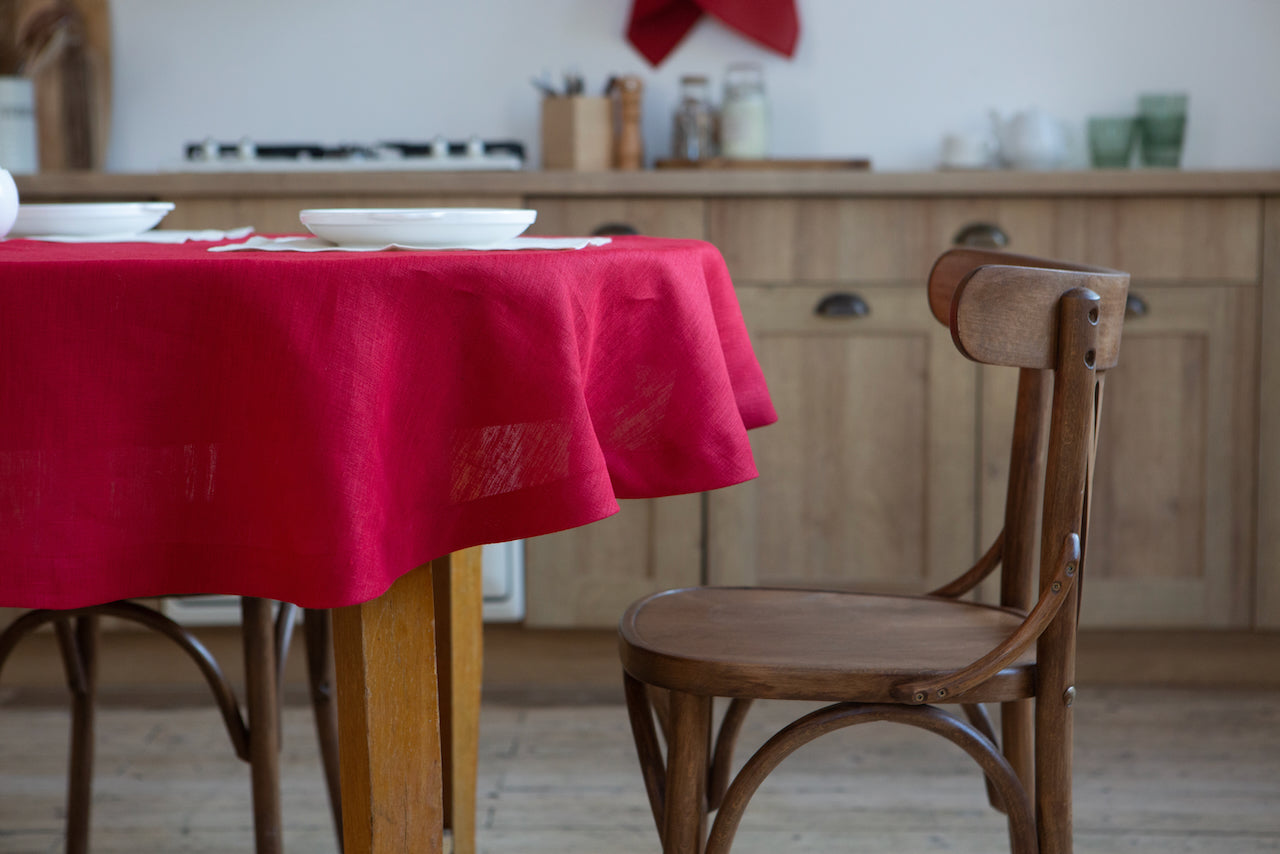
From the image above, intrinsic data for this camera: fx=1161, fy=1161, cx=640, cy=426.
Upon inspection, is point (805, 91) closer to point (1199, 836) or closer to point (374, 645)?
point (1199, 836)

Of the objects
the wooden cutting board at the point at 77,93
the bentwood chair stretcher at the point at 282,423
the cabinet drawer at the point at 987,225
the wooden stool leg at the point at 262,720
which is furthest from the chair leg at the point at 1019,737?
the wooden cutting board at the point at 77,93

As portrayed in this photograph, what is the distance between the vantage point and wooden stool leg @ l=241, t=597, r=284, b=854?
1321 mm

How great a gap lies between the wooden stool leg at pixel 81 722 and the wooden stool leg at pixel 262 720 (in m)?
0.25

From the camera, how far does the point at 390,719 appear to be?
888 millimetres

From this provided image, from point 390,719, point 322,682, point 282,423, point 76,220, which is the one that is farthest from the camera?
point 322,682

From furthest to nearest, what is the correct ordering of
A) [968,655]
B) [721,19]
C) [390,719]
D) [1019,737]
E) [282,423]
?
[721,19] → [1019,737] → [968,655] → [390,719] → [282,423]

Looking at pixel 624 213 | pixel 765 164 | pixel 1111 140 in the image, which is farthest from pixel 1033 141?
pixel 624 213

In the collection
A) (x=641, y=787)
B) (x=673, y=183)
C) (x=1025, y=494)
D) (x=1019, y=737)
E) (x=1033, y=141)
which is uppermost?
(x=1033, y=141)

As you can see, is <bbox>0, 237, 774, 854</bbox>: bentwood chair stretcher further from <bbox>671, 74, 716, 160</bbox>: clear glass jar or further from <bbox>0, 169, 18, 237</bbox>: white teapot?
<bbox>671, 74, 716, 160</bbox>: clear glass jar

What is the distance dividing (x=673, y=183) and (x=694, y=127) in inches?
19.6

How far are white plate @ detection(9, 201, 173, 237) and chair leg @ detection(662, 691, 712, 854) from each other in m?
0.81

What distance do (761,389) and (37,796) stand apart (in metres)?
1.38

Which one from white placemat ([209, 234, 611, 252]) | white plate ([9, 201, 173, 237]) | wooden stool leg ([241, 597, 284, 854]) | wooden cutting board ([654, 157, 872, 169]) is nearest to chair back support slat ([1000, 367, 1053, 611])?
white placemat ([209, 234, 611, 252])

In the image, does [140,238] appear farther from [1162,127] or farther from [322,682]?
[1162,127]
